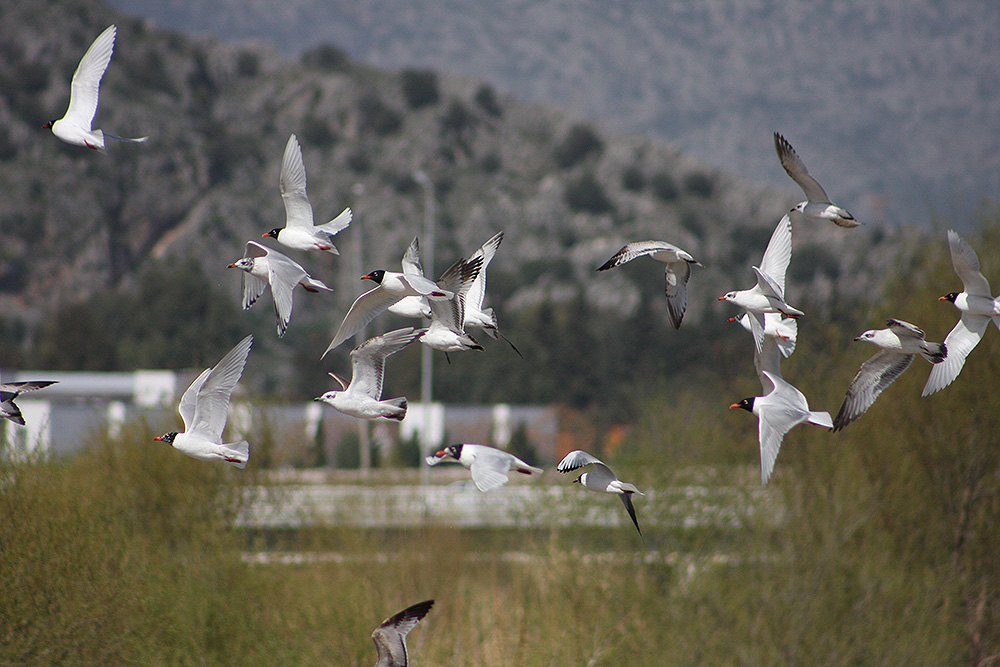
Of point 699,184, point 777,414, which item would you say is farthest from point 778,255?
point 699,184

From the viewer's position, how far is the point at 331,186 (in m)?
96.9

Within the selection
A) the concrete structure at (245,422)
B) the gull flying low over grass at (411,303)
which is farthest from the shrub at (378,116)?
the gull flying low over grass at (411,303)

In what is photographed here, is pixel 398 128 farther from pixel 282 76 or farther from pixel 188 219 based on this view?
pixel 188 219

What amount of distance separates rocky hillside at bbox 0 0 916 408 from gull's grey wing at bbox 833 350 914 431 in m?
58.0

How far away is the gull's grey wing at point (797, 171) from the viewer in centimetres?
720

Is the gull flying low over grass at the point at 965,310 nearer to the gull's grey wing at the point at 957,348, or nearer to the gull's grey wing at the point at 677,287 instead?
the gull's grey wing at the point at 957,348

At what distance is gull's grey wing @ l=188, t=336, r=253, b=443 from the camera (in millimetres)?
7488

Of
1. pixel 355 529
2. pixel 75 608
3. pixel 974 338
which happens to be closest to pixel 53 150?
pixel 355 529

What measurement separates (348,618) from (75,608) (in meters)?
4.07

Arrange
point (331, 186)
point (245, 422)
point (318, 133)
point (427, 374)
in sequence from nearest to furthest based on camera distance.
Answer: point (245, 422) → point (427, 374) → point (331, 186) → point (318, 133)

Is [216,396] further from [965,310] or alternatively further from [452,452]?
[965,310]

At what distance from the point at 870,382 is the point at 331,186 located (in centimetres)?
9268

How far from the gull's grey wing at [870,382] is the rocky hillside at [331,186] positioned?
5797cm

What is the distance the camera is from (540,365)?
210 ft
